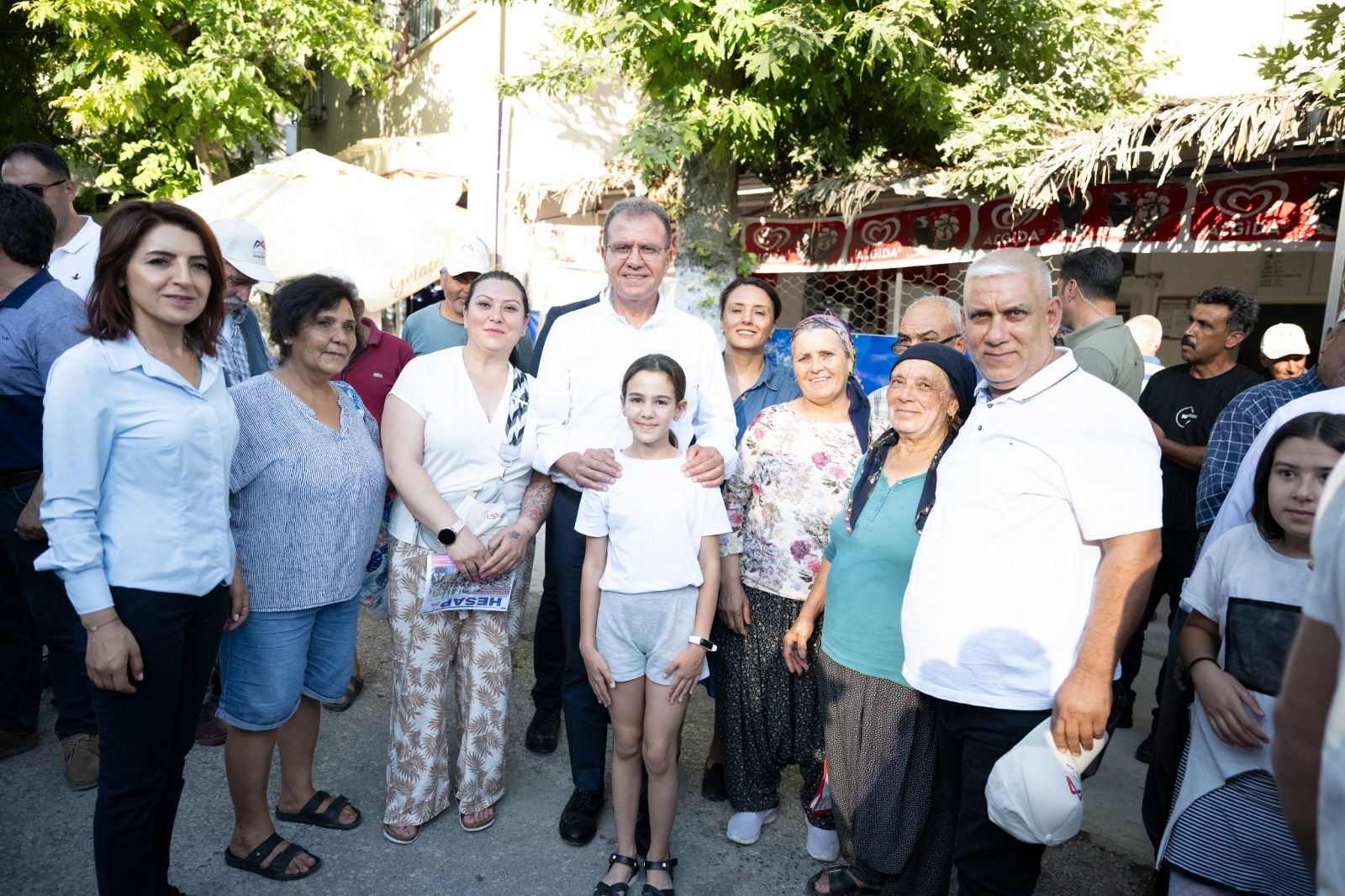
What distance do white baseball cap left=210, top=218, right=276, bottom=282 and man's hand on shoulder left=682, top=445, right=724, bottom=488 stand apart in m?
2.19

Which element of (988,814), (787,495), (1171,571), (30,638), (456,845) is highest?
(787,495)

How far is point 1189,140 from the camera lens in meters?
4.71

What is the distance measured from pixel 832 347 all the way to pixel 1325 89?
7.91ft

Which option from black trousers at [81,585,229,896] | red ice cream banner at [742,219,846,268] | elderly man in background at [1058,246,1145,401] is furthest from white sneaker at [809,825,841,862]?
red ice cream banner at [742,219,846,268]

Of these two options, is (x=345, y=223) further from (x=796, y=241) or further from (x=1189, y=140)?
(x=1189, y=140)

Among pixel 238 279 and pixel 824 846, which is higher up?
pixel 238 279

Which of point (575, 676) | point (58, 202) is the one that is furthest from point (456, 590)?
point (58, 202)

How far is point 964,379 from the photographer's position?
2654 mm

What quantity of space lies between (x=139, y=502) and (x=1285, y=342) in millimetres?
5297

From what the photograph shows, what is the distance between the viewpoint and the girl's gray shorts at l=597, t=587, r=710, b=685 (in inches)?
107

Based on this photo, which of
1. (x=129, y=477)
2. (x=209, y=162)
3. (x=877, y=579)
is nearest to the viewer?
(x=129, y=477)

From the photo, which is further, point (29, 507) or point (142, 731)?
point (29, 507)

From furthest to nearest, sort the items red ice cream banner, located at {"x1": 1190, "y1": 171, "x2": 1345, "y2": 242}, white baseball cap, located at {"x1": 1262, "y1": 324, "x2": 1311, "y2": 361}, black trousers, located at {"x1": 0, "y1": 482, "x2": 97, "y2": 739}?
red ice cream banner, located at {"x1": 1190, "y1": 171, "x2": 1345, "y2": 242}
white baseball cap, located at {"x1": 1262, "y1": 324, "x2": 1311, "y2": 361}
black trousers, located at {"x1": 0, "y1": 482, "x2": 97, "y2": 739}

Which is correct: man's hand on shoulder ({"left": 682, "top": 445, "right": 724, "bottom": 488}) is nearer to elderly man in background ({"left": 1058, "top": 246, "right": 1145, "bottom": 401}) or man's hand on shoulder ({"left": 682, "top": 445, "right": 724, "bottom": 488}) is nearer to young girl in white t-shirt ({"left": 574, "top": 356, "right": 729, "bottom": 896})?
young girl in white t-shirt ({"left": 574, "top": 356, "right": 729, "bottom": 896})
